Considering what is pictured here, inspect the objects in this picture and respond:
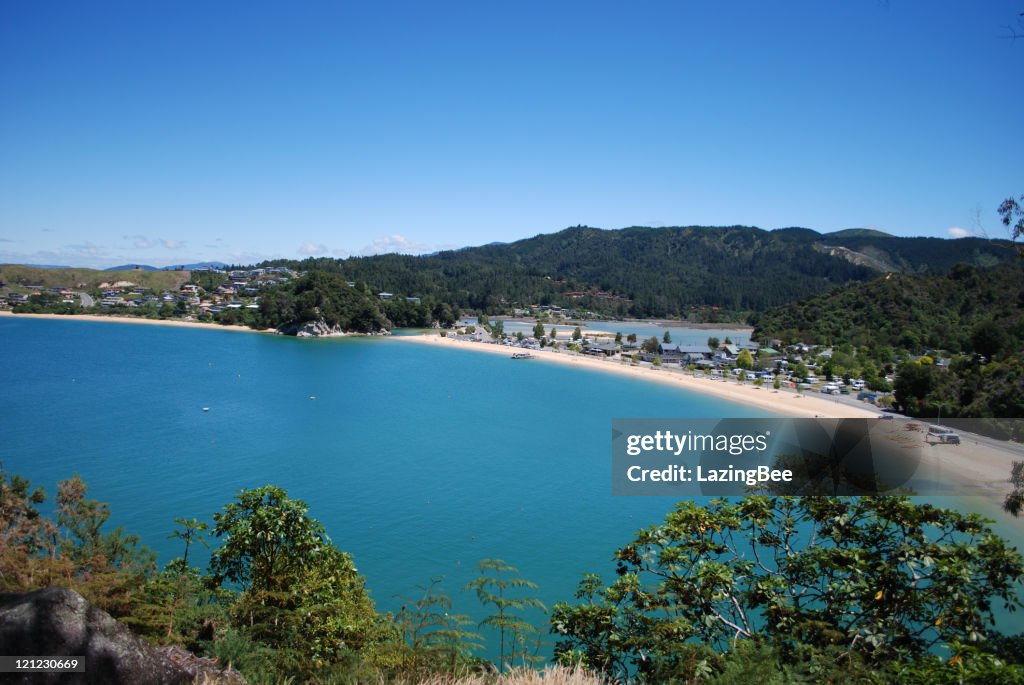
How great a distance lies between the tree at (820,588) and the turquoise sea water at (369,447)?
3565 millimetres

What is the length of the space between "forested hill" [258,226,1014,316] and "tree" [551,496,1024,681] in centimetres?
8086

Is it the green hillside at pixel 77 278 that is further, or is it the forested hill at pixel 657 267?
the forested hill at pixel 657 267

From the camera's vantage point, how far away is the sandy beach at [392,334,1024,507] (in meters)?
19.1

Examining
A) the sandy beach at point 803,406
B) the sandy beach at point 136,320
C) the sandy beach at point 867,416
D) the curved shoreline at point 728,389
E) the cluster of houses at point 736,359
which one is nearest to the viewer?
the sandy beach at point 867,416

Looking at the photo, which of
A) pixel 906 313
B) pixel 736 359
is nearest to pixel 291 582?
pixel 736 359

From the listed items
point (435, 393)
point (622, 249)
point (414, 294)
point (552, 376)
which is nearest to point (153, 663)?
point (435, 393)

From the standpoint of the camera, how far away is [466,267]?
114 m

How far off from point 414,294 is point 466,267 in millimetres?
30875

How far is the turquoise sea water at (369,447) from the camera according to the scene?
1350 centimetres

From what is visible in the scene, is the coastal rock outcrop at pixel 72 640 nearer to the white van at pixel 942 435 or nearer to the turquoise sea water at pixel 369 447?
the turquoise sea water at pixel 369 447

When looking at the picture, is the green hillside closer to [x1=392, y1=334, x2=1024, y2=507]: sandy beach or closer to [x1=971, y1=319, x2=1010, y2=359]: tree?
[x1=392, y1=334, x2=1024, y2=507]: sandy beach

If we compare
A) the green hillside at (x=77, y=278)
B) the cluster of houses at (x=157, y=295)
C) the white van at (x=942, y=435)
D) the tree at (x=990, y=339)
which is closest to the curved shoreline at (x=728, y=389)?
the white van at (x=942, y=435)

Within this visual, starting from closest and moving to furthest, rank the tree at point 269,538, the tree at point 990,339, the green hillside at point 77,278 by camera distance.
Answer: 1. the tree at point 269,538
2. the tree at point 990,339
3. the green hillside at point 77,278

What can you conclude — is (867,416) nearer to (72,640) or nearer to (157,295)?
(72,640)
